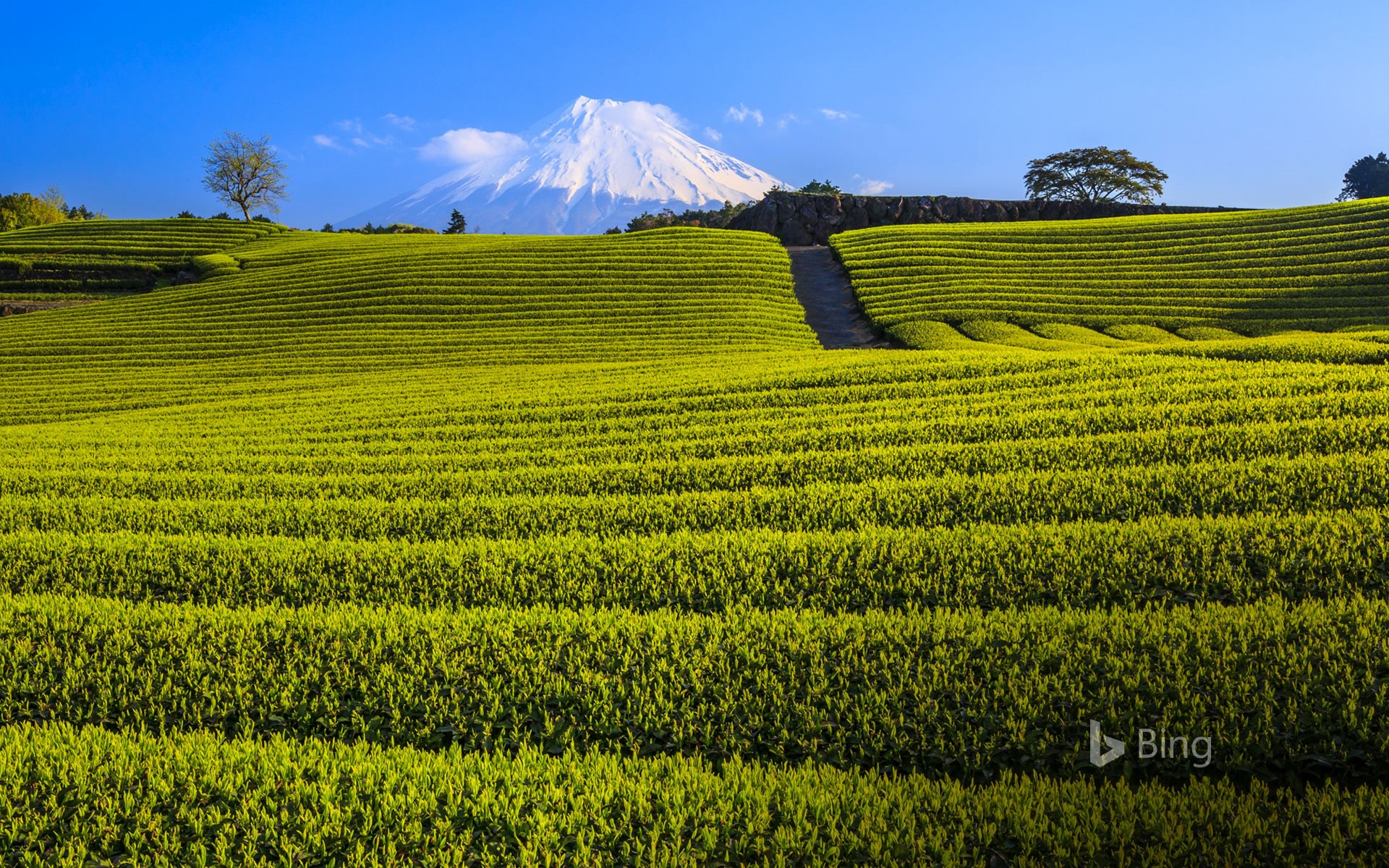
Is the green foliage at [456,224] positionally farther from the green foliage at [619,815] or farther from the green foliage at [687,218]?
the green foliage at [619,815]

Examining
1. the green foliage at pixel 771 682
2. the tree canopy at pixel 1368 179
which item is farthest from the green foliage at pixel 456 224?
the tree canopy at pixel 1368 179

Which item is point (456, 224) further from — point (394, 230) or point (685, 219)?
point (685, 219)

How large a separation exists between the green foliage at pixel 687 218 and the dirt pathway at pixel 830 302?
42.0ft

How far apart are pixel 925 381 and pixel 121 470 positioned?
14049 mm

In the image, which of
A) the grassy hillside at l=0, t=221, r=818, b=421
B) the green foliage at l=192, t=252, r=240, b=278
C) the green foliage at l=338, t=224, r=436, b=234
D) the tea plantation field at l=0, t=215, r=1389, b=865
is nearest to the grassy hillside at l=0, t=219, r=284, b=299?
the green foliage at l=192, t=252, r=240, b=278

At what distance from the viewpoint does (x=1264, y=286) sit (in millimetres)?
28234

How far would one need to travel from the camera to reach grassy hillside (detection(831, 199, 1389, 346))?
25016 millimetres

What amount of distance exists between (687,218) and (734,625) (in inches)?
2283

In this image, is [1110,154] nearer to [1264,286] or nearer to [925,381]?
[1264,286]

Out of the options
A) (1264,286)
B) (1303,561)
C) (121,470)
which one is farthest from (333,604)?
(1264,286)

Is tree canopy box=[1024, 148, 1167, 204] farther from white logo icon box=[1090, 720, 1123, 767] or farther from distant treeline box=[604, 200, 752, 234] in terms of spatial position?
white logo icon box=[1090, 720, 1123, 767]

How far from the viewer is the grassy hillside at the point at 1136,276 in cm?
2502

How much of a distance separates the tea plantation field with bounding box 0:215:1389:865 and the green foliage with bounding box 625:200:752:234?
1639 inches

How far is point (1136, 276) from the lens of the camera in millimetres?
31125
